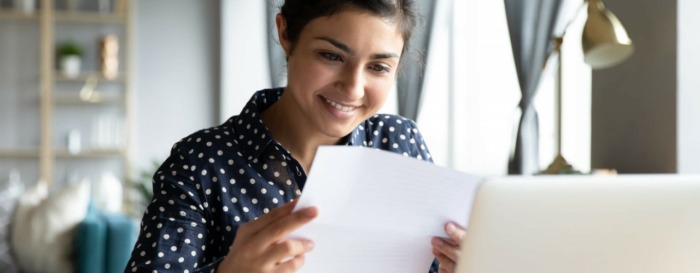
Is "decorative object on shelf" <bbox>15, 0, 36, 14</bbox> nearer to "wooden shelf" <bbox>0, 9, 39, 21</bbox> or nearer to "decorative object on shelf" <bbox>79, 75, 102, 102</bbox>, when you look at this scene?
"wooden shelf" <bbox>0, 9, 39, 21</bbox>

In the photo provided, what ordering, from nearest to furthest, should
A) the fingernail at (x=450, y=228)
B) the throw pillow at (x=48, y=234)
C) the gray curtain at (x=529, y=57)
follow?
the fingernail at (x=450, y=228), the gray curtain at (x=529, y=57), the throw pillow at (x=48, y=234)

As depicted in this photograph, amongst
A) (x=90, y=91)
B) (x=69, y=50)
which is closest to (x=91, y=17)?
(x=69, y=50)

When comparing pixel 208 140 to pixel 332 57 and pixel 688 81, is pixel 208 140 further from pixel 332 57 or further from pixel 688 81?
pixel 688 81

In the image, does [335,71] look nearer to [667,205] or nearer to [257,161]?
[257,161]

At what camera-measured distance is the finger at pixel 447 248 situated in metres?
1.23

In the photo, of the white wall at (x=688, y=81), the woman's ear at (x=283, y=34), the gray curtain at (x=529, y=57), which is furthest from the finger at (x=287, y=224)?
the gray curtain at (x=529, y=57)

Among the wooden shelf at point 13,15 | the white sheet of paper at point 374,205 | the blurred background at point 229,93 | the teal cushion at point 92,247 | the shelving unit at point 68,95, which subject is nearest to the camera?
the white sheet of paper at point 374,205

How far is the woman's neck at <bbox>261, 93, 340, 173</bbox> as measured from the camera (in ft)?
4.94

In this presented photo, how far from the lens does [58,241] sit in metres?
4.67

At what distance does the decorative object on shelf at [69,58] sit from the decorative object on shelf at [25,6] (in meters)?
0.34

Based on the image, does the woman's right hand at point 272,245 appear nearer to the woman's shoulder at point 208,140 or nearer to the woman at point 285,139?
the woman at point 285,139

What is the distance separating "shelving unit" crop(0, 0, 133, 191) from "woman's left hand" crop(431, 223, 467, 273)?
5.80 meters

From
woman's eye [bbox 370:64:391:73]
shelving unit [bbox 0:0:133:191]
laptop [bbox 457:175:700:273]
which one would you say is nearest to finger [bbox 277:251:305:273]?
laptop [bbox 457:175:700:273]

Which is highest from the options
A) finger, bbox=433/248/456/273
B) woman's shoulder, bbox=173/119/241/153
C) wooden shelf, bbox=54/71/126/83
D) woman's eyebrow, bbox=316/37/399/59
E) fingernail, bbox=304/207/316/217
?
wooden shelf, bbox=54/71/126/83
